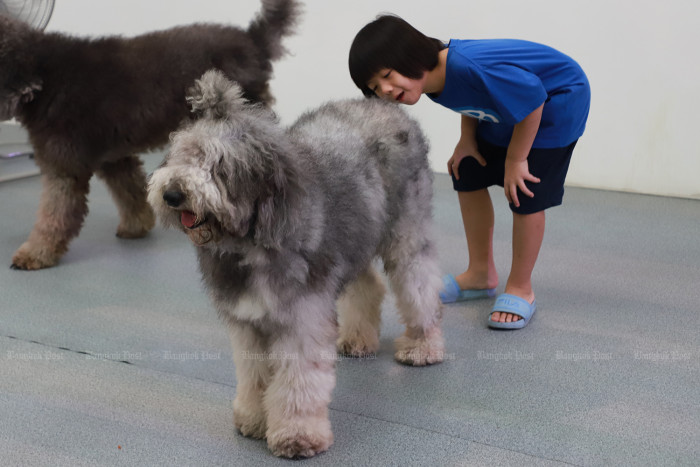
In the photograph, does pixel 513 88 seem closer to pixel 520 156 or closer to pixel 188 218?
pixel 520 156

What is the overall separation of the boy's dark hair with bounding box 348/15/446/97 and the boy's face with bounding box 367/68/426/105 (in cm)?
1

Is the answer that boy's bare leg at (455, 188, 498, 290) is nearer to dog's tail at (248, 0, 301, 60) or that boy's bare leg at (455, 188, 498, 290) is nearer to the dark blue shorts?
the dark blue shorts

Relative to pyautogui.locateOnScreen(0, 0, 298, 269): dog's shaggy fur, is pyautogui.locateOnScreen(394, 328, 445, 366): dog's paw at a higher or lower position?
lower

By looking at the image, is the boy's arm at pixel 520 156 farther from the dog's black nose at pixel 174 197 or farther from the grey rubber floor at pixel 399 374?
the dog's black nose at pixel 174 197

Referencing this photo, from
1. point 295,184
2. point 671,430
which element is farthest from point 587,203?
point 295,184

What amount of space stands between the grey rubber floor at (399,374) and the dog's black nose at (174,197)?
2.31 ft

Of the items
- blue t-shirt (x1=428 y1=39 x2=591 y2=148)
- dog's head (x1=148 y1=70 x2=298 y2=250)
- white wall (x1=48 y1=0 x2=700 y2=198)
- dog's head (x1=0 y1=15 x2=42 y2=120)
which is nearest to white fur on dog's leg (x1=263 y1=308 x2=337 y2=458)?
dog's head (x1=148 y1=70 x2=298 y2=250)

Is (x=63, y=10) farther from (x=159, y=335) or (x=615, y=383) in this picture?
(x=615, y=383)

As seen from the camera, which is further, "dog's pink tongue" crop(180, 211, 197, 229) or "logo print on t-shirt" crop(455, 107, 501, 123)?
"logo print on t-shirt" crop(455, 107, 501, 123)

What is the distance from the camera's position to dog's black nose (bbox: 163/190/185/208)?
1.54 metres

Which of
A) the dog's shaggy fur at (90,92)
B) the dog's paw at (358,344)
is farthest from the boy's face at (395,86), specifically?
the dog's shaggy fur at (90,92)

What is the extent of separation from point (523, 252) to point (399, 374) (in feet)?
2.38

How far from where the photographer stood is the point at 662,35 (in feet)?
13.4

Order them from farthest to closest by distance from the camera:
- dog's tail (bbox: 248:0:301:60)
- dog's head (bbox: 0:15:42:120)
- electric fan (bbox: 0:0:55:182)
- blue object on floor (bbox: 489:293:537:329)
→ electric fan (bbox: 0:0:55:182)
dog's tail (bbox: 248:0:301:60)
dog's head (bbox: 0:15:42:120)
blue object on floor (bbox: 489:293:537:329)
